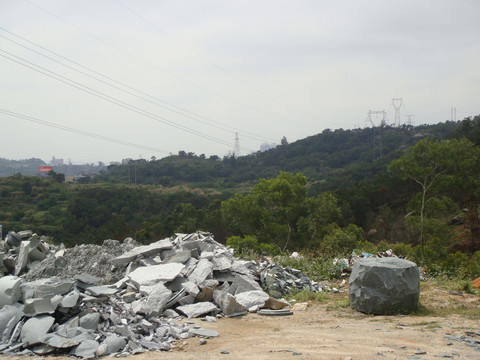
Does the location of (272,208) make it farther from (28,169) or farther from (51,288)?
(28,169)

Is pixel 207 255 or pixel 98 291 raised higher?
pixel 207 255

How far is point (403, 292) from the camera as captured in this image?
6.92 m

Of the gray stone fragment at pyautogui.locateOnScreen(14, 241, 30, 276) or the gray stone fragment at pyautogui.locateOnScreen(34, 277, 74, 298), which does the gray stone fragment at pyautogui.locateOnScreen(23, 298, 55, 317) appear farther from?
the gray stone fragment at pyautogui.locateOnScreen(14, 241, 30, 276)

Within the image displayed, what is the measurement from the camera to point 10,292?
627 cm

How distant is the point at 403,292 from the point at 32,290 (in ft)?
19.6

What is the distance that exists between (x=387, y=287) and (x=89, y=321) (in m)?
4.72

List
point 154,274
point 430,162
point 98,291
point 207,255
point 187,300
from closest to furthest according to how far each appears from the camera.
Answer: point 98,291, point 187,300, point 154,274, point 207,255, point 430,162

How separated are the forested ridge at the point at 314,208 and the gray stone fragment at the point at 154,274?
257 inches

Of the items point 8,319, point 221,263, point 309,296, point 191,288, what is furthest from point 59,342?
point 309,296

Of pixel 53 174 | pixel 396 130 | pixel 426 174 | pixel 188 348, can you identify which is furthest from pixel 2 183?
pixel 396 130

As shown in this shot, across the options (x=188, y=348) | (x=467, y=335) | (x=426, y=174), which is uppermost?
(x=426, y=174)

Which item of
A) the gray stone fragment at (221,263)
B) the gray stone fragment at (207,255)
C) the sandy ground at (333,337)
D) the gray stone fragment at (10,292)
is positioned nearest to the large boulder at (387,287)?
the sandy ground at (333,337)

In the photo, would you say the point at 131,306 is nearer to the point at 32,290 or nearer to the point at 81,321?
the point at 81,321

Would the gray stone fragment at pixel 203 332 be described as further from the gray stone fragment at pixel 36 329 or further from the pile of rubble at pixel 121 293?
the gray stone fragment at pixel 36 329
